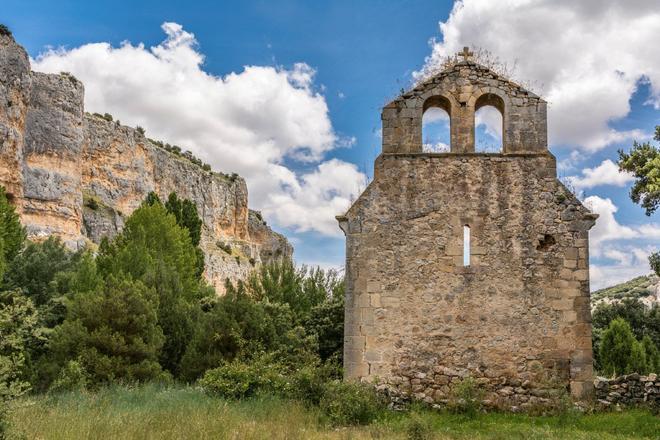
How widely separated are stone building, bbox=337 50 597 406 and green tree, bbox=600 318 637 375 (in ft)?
52.6

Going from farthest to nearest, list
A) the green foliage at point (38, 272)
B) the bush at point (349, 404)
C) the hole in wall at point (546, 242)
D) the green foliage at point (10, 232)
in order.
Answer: the green foliage at point (10, 232) < the green foliage at point (38, 272) < the hole in wall at point (546, 242) < the bush at point (349, 404)

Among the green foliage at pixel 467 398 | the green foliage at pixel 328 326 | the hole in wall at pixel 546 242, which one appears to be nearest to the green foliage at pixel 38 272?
the green foliage at pixel 328 326

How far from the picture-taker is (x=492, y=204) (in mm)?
12180

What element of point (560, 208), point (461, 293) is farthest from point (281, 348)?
point (560, 208)

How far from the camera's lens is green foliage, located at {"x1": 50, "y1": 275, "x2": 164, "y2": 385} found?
14.9m

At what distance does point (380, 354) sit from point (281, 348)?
4.48 metres

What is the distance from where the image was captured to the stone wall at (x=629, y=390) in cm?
1123

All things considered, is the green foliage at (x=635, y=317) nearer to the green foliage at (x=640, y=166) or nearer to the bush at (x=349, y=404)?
the green foliage at (x=640, y=166)

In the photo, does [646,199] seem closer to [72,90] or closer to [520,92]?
[520,92]

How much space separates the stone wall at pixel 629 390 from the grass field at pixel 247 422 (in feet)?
1.37

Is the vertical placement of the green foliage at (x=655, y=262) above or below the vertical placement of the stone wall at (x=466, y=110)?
below

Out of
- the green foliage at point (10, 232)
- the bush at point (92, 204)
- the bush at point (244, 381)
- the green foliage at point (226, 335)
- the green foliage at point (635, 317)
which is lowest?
the bush at point (244, 381)

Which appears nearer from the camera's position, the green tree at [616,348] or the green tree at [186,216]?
the green tree at [616,348]

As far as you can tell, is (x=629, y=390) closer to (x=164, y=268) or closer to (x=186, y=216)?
(x=164, y=268)
